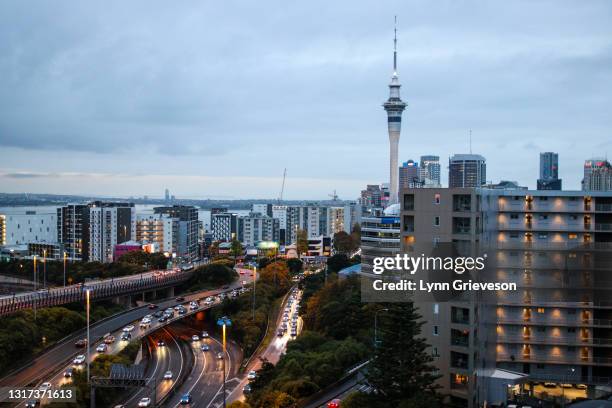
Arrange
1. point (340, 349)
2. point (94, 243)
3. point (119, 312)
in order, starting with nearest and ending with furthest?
point (340, 349), point (119, 312), point (94, 243)

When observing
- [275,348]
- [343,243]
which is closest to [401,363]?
[275,348]

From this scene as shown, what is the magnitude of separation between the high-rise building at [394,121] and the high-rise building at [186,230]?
82.6ft

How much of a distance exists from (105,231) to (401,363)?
54586 millimetres

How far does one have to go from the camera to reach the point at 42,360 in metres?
23.0

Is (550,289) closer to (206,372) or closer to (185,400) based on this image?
(185,400)

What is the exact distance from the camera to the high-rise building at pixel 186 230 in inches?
2758

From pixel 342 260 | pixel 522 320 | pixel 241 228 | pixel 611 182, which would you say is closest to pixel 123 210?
pixel 241 228

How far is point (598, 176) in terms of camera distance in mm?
32344

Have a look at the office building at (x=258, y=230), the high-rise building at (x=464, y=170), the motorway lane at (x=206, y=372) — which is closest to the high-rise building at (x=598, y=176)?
the high-rise building at (x=464, y=170)

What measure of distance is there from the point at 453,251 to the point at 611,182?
21.2 meters

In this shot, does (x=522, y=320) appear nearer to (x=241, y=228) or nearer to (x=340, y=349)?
(x=340, y=349)

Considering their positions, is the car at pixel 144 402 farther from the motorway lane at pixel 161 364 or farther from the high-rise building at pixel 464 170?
the high-rise building at pixel 464 170

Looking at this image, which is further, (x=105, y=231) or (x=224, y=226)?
(x=224, y=226)

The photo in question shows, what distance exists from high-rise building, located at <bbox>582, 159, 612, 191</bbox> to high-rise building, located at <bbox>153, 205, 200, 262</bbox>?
44159 millimetres
